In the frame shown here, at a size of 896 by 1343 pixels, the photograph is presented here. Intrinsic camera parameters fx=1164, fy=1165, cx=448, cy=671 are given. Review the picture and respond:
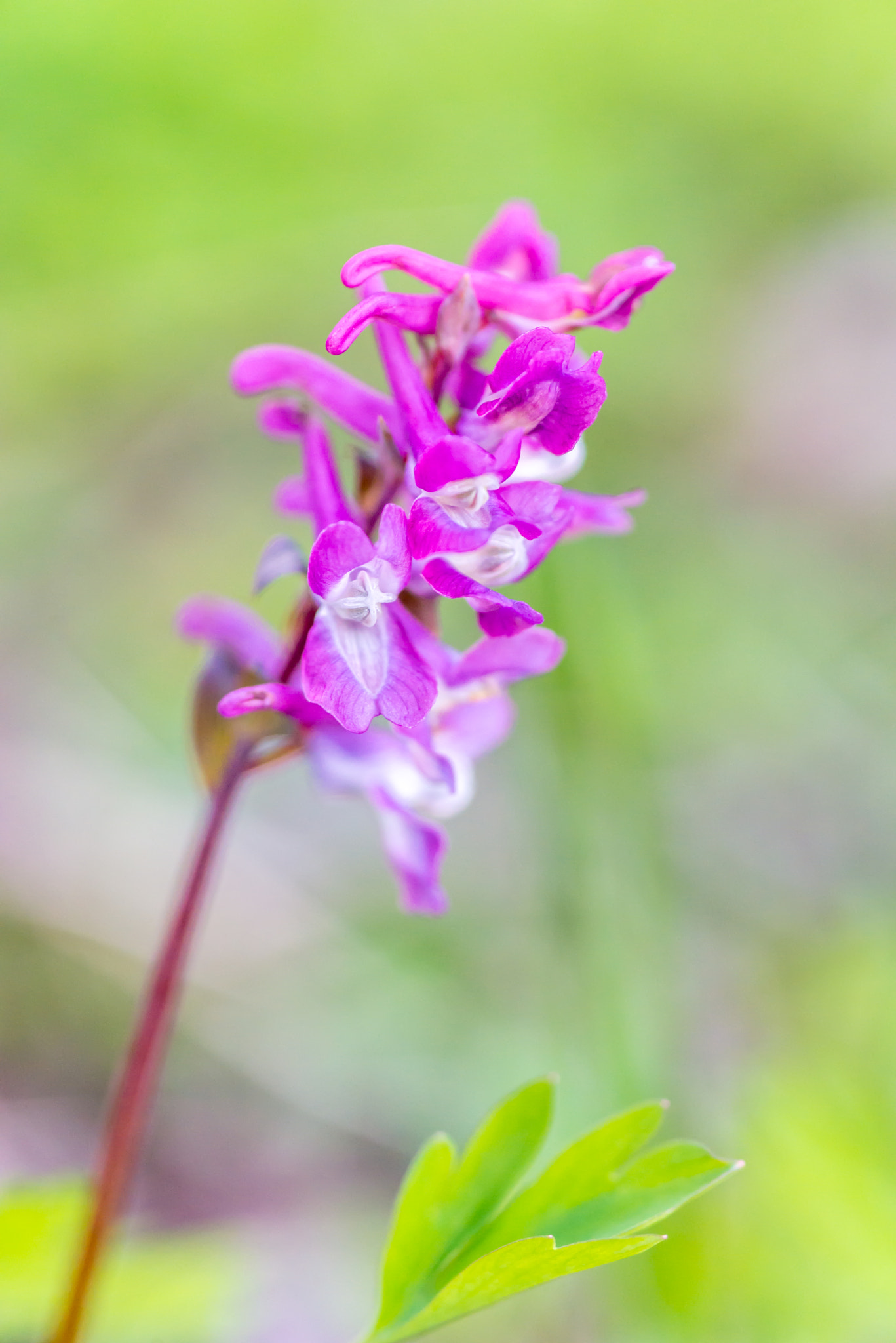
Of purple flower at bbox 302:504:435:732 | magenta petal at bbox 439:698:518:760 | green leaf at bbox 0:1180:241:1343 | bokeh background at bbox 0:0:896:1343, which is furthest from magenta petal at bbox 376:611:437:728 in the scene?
bokeh background at bbox 0:0:896:1343

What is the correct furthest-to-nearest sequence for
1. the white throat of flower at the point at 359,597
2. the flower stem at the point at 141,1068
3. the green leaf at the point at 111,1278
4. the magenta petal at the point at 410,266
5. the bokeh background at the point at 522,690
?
the bokeh background at the point at 522,690
the green leaf at the point at 111,1278
the flower stem at the point at 141,1068
the magenta petal at the point at 410,266
the white throat of flower at the point at 359,597

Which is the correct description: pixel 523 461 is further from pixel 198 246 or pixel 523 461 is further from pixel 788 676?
pixel 198 246

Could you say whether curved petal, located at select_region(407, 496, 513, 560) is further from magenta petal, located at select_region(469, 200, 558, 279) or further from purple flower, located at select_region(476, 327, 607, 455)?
magenta petal, located at select_region(469, 200, 558, 279)

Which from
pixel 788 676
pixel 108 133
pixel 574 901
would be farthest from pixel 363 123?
pixel 574 901

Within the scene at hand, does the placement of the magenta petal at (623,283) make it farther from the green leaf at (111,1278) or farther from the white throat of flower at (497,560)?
the green leaf at (111,1278)

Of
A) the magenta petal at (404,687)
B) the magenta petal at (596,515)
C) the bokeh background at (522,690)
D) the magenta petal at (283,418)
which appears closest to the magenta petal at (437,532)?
the magenta petal at (404,687)

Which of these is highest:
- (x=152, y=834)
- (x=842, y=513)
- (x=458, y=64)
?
(x=458, y=64)

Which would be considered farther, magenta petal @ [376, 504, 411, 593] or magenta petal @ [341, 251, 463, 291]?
magenta petal @ [341, 251, 463, 291]
